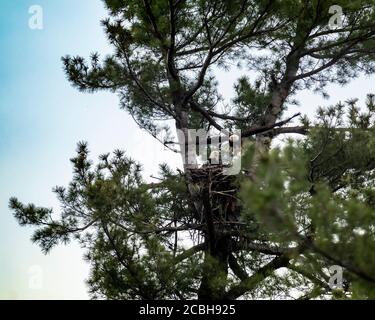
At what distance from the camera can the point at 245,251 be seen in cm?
712

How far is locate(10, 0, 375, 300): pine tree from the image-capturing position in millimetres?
5504

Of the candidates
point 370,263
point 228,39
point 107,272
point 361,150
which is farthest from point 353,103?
point 370,263

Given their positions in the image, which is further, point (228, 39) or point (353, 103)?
point (228, 39)

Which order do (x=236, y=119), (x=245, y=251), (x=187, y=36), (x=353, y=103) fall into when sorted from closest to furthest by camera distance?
(x=353, y=103)
(x=245, y=251)
(x=187, y=36)
(x=236, y=119)

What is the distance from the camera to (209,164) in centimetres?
698

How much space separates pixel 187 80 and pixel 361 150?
3.82 meters

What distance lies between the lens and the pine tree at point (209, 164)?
5.50 m

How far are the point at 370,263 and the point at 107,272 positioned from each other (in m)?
3.14

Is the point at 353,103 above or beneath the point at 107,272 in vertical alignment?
above

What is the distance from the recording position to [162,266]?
5.43 metres

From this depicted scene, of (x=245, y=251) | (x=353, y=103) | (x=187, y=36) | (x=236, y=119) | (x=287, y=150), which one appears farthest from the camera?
(x=236, y=119)

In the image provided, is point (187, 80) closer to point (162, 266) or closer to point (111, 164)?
point (111, 164)
